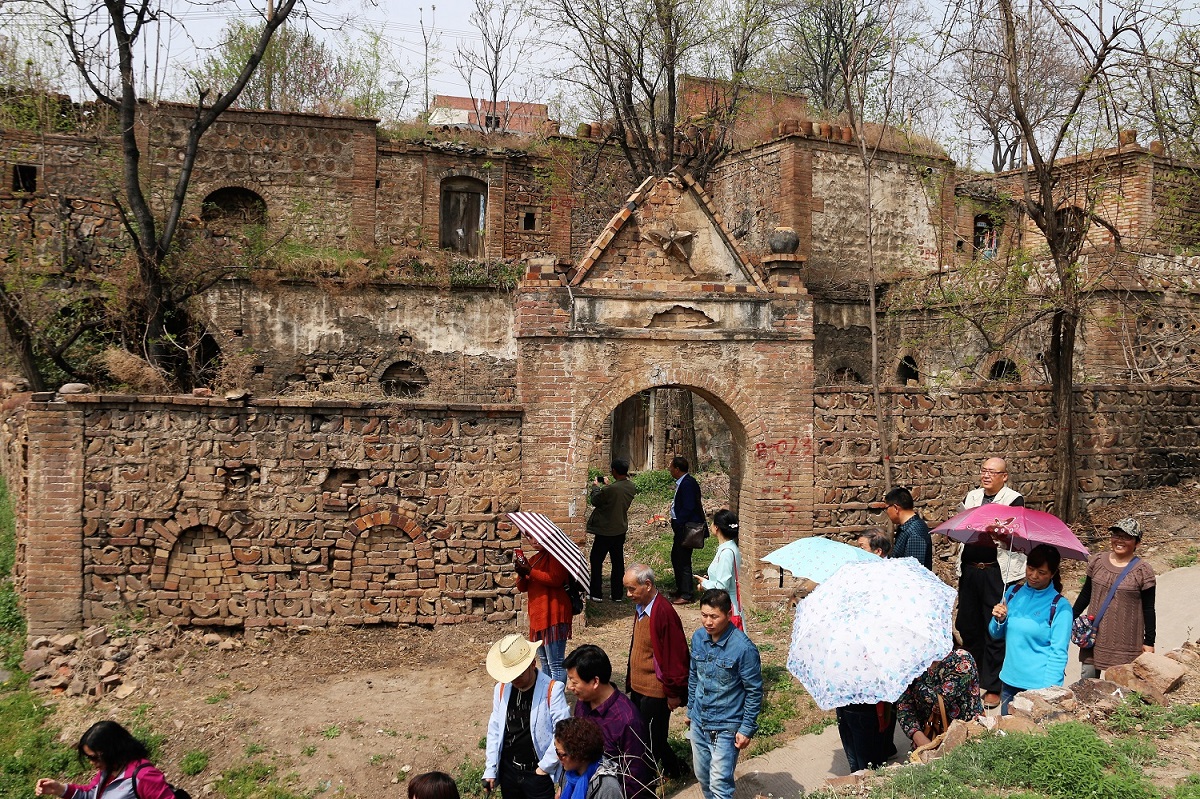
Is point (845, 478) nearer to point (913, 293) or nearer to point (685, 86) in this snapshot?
point (913, 293)

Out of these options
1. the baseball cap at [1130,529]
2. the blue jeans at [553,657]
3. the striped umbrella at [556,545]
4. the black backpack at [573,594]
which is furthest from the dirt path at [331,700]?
the baseball cap at [1130,529]

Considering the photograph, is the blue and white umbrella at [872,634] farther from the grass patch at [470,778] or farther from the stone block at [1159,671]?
the grass patch at [470,778]

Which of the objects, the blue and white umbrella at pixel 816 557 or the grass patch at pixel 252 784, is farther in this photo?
the grass patch at pixel 252 784

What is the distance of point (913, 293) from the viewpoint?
18969 mm

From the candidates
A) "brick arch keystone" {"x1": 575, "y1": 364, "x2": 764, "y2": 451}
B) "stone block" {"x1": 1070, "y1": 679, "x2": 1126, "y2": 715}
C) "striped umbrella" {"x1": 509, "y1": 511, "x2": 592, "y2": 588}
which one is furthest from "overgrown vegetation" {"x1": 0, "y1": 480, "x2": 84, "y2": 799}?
"stone block" {"x1": 1070, "y1": 679, "x2": 1126, "y2": 715}

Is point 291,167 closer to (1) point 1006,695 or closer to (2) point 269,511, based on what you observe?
(2) point 269,511

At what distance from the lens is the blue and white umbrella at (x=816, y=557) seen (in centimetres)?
630

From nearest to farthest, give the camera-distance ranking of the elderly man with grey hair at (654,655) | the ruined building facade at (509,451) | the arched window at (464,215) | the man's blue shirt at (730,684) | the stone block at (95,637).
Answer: the man's blue shirt at (730,684) → the elderly man with grey hair at (654,655) → the stone block at (95,637) → the ruined building facade at (509,451) → the arched window at (464,215)

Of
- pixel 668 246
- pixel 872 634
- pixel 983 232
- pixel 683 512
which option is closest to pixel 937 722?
pixel 872 634

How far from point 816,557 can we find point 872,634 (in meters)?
1.37

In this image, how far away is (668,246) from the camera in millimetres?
10688

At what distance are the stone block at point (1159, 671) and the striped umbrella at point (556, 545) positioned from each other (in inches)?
158

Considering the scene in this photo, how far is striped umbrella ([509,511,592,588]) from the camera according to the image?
7.58 metres

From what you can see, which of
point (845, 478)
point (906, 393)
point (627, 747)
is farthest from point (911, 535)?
point (906, 393)
